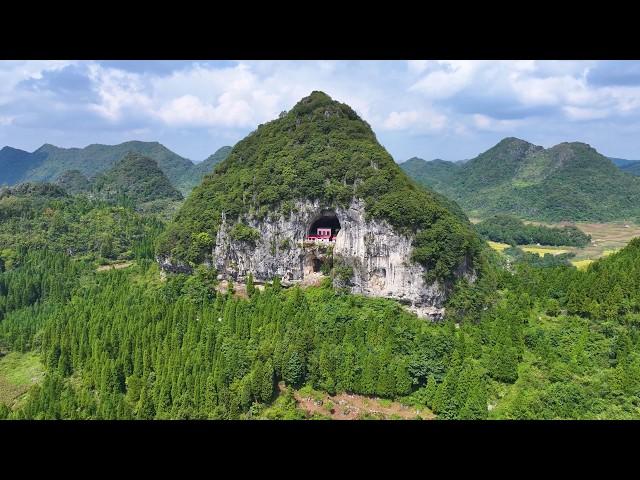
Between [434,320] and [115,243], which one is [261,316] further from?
[115,243]

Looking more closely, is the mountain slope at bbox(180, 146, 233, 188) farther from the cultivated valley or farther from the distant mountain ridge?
the cultivated valley

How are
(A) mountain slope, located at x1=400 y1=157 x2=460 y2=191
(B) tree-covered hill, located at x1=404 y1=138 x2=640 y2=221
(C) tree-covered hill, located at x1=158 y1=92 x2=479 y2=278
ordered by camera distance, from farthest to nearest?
(A) mountain slope, located at x1=400 y1=157 x2=460 y2=191 < (B) tree-covered hill, located at x1=404 y1=138 x2=640 y2=221 < (C) tree-covered hill, located at x1=158 y1=92 x2=479 y2=278

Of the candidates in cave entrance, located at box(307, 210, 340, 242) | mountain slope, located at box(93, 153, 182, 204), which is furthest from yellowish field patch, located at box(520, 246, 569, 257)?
mountain slope, located at box(93, 153, 182, 204)

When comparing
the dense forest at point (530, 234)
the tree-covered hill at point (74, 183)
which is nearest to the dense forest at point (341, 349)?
the dense forest at point (530, 234)

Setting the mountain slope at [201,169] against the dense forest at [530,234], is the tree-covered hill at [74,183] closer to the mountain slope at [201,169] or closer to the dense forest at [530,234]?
the mountain slope at [201,169]

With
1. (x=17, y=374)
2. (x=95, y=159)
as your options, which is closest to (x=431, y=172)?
(x=95, y=159)

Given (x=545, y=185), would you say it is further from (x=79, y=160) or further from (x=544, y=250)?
(x=79, y=160)
